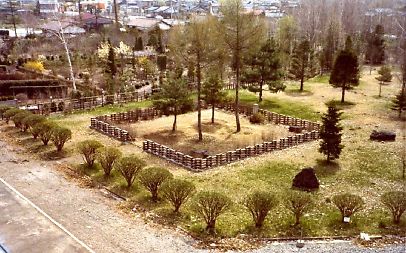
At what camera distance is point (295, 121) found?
93.7ft

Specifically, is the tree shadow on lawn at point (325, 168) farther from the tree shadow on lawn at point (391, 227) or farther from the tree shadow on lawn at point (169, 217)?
the tree shadow on lawn at point (169, 217)

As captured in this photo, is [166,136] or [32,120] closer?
[32,120]

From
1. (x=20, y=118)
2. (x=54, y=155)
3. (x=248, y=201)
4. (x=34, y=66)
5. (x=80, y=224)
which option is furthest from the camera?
(x=34, y=66)

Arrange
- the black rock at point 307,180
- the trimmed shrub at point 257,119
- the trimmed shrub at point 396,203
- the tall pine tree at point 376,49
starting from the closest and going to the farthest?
the trimmed shrub at point 396,203 → the black rock at point 307,180 → the trimmed shrub at point 257,119 → the tall pine tree at point 376,49

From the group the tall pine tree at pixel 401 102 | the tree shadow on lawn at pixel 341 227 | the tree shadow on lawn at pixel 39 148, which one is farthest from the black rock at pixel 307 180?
the tall pine tree at pixel 401 102

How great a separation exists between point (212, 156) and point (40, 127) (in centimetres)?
887

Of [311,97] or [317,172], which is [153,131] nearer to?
[317,172]

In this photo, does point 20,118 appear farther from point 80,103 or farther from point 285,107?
point 285,107

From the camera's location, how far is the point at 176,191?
53.8 feet

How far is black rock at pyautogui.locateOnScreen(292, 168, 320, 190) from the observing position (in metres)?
19.0

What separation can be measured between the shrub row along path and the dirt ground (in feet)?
22.1

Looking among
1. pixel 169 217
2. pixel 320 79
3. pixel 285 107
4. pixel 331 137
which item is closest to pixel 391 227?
pixel 331 137

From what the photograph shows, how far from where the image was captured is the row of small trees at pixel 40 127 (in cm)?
2293

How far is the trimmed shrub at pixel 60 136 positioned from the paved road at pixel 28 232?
5.64 metres
